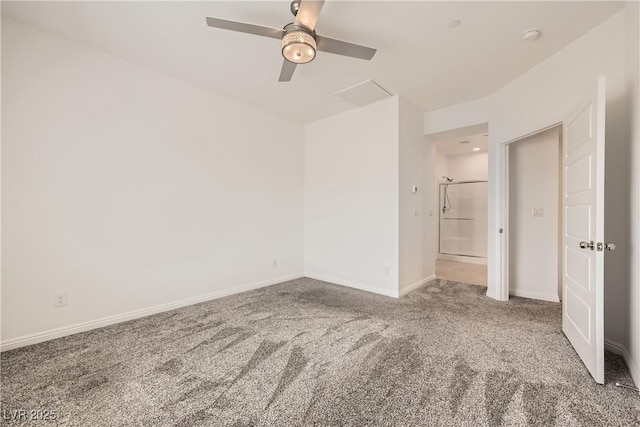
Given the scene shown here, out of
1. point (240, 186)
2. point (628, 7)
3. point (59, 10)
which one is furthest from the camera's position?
point (240, 186)

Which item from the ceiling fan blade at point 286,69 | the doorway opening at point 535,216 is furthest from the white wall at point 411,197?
the ceiling fan blade at point 286,69

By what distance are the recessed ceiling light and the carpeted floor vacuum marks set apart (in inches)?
103

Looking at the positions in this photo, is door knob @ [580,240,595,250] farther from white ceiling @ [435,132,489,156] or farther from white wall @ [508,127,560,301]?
white ceiling @ [435,132,489,156]

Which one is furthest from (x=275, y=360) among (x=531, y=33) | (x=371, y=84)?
(x=531, y=33)

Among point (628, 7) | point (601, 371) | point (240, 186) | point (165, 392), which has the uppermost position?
point (628, 7)

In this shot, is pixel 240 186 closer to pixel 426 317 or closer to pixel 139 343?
pixel 139 343

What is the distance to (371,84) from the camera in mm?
3197

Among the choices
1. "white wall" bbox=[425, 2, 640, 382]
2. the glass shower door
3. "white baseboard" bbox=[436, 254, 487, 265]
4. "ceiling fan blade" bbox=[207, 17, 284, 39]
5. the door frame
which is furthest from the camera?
the glass shower door

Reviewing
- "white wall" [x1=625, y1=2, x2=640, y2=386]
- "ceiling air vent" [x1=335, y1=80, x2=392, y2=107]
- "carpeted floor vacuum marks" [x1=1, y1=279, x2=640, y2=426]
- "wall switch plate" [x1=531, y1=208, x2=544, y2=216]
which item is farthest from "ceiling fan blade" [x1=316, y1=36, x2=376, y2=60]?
"wall switch plate" [x1=531, y1=208, x2=544, y2=216]

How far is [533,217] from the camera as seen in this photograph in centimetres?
346

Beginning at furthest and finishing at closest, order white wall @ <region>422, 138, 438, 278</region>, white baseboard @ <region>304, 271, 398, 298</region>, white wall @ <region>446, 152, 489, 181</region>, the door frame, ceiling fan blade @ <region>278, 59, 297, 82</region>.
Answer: white wall @ <region>446, 152, 489, 181</region>
white wall @ <region>422, 138, 438, 278</region>
white baseboard @ <region>304, 271, 398, 298</region>
the door frame
ceiling fan blade @ <region>278, 59, 297, 82</region>

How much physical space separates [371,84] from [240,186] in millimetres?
2152

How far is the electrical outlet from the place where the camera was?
93.9 inches

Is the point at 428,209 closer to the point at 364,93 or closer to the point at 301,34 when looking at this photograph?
the point at 364,93
